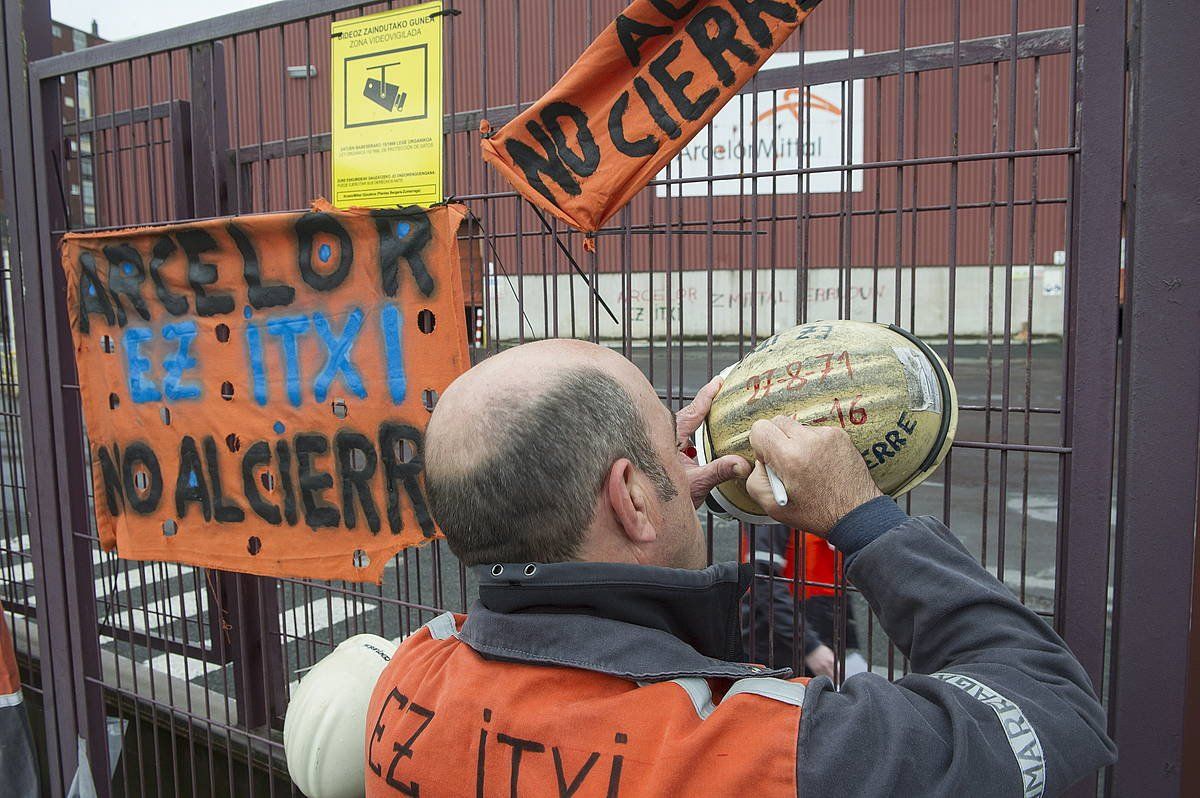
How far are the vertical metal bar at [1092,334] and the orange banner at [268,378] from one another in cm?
146

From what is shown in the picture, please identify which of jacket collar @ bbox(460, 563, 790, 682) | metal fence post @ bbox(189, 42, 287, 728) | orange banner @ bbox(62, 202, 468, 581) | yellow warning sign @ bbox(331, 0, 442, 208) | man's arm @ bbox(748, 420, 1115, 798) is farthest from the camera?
metal fence post @ bbox(189, 42, 287, 728)

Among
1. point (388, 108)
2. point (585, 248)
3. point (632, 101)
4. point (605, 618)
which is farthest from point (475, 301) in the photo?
point (605, 618)

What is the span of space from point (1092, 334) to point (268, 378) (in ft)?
7.20

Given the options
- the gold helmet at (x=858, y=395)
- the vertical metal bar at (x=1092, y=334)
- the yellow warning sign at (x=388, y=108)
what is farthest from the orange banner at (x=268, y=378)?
the vertical metal bar at (x=1092, y=334)

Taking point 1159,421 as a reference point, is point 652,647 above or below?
below

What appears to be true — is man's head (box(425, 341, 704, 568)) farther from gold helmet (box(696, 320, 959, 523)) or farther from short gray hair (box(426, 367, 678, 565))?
gold helmet (box(696, 320, 959, 523))

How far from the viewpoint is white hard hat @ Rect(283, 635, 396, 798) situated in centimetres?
227

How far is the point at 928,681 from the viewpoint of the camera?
52.1 inches

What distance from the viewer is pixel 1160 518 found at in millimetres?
1741

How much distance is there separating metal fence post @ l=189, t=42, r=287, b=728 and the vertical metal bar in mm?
2486

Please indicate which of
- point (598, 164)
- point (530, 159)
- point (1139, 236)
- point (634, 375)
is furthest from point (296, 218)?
point (1139, 236)

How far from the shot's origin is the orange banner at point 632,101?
202cm

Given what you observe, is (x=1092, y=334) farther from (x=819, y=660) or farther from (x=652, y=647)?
(x=819, y=660)

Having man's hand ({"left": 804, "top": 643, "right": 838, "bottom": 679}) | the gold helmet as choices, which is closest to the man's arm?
the gold helmet
